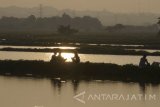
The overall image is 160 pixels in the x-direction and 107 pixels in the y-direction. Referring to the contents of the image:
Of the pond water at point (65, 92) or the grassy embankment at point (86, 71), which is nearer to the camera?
the pond water at point (65, 92)

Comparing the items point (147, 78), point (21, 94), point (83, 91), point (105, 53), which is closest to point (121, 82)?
point (147, 78)

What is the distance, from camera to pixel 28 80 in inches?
1339

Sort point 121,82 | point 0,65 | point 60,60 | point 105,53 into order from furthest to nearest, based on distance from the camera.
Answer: point 105,53
point 0,65
point 60,60
point 121,82

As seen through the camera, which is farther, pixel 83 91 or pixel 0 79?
pixel 0 79

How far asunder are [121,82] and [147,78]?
4.87 ft

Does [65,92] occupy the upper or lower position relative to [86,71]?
lower

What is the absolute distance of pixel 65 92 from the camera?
28.8 metres

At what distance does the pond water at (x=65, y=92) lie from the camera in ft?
82.3

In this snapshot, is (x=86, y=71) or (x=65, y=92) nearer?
(x=65, y=92)

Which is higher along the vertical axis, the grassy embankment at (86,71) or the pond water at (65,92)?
the grassy embankment at (86,71)

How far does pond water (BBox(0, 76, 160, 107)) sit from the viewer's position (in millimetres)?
25078

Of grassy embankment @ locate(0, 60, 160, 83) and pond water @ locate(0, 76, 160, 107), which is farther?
grassy embankment @ locate(0, 60, 160, 83)

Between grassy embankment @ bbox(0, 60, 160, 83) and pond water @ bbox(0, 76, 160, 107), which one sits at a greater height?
grassy embankment @ bbox(0, 60, 160, 83)

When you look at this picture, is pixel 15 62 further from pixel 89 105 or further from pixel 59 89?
pixel 89 105
